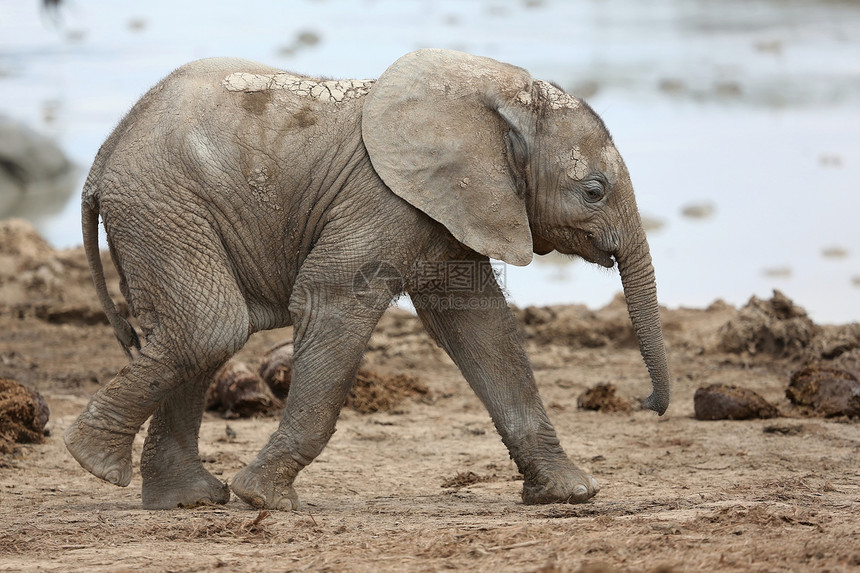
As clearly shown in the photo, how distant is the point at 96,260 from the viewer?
6.66 metres

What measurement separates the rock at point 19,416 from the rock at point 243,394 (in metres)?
1.47

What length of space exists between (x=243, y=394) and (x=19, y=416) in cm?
177

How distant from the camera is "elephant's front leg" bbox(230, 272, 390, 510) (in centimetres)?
612

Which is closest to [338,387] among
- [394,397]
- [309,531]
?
[309,531]

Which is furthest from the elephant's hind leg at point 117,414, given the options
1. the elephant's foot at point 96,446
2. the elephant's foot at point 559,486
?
the elephant's foot at point 559,486

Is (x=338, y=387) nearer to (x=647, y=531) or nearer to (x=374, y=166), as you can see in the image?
(x=374, y=166)

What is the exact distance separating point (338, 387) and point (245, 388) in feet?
10.5

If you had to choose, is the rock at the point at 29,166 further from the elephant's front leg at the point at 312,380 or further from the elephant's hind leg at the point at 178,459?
the elephant's front leg at the point at 312,380

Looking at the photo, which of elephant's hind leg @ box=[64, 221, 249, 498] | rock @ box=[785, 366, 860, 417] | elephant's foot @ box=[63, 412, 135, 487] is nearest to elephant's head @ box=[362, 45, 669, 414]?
elephant's hind leg @ box=[64, 221, 249, 498]

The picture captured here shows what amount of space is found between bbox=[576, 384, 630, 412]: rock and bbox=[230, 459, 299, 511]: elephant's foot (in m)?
3.79

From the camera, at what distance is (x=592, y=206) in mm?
6406

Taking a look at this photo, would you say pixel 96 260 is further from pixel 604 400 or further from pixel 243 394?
pixel 604 400

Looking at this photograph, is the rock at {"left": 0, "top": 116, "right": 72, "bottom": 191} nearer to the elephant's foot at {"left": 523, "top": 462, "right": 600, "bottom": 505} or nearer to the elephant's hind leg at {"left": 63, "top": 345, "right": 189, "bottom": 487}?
the elephant's hind leg at {"left": 63, "top": 345, "right": 189, "bottom": 487}

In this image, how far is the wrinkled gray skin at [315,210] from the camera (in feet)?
20.1
